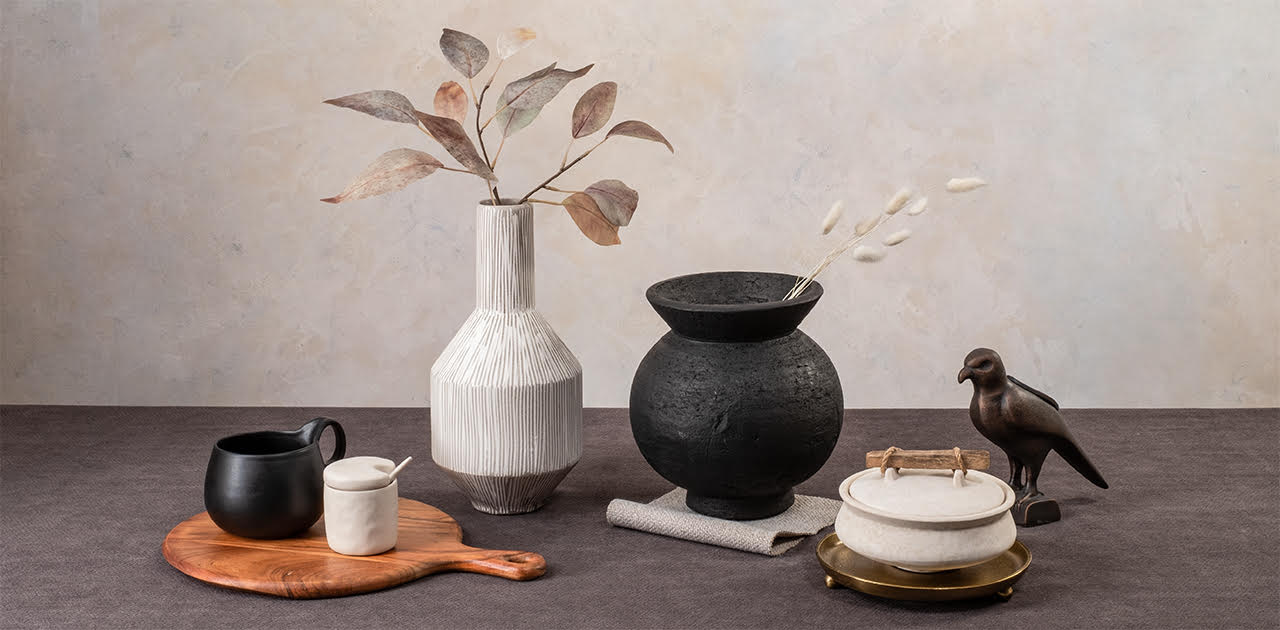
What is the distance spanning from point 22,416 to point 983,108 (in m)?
1.47

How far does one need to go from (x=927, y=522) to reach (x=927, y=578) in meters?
0.08

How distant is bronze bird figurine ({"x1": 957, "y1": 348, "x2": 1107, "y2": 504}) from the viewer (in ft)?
4.18

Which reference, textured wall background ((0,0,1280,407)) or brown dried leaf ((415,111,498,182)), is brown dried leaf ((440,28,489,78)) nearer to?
brown dried leaf ((415,111,498,182))

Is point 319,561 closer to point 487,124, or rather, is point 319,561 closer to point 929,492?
point 487,124

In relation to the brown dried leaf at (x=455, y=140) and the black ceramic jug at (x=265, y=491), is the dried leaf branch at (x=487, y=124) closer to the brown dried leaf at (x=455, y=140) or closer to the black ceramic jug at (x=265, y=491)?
the brown dried leaf at (x=455, y=140)

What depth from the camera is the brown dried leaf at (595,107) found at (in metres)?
1.38

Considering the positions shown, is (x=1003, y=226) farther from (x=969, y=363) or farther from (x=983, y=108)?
(x=969, y=363)

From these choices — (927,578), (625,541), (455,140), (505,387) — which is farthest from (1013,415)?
(455,140)

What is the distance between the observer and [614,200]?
4.35ft

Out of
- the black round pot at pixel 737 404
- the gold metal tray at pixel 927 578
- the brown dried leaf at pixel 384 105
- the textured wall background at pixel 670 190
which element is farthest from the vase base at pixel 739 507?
the textured wall background at pixel 670 190

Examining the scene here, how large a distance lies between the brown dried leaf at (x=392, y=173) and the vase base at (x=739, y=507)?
447 millimetres

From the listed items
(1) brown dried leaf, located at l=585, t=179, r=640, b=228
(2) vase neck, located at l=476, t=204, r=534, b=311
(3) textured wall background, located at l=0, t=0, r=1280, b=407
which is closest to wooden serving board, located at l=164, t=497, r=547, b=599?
(2) vase neck, located at l=476, t=204, r=534, b=311

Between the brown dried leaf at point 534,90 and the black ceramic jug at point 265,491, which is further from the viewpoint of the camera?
the brown dried leaf at point 534,90

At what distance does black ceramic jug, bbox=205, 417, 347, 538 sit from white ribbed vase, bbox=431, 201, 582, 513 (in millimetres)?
158
